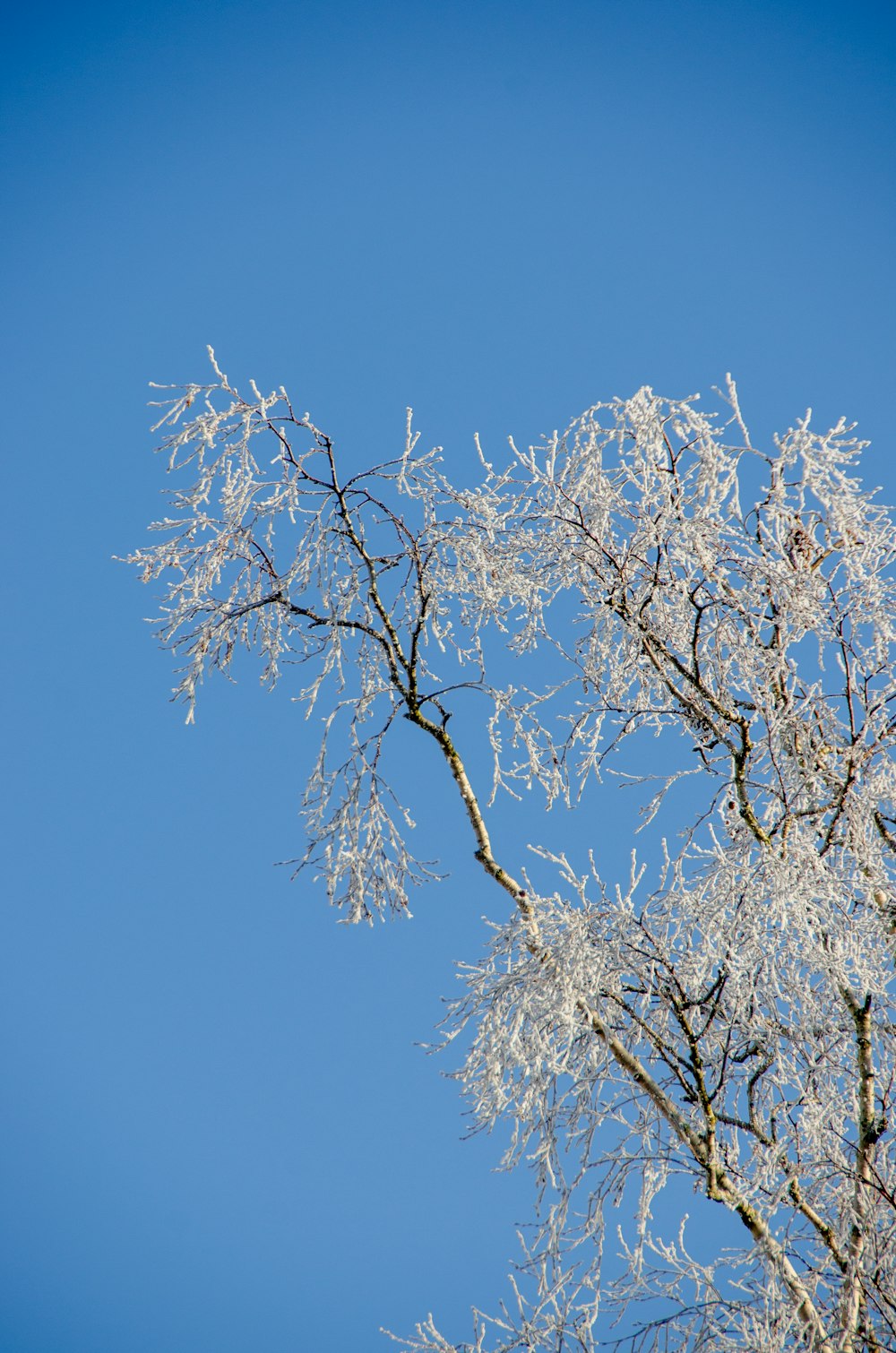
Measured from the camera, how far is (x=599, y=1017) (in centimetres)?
416

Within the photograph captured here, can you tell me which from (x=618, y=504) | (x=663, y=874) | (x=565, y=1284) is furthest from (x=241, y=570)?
(x=565, y=1284)

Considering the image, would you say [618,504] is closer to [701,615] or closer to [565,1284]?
[701,615]

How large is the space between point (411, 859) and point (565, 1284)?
147cm

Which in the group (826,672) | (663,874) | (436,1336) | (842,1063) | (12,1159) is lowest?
(436,1336)

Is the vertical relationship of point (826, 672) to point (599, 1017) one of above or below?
above

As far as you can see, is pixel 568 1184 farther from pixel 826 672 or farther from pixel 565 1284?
pixel 826 672

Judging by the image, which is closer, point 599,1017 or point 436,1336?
point 599,1017

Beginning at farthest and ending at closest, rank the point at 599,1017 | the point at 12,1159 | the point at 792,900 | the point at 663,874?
the point at 12,1159, the point at 663,874, the point at 599,1017, the point at 792,900

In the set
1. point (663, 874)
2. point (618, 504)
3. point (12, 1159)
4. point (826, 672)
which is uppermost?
point (12, 1159)

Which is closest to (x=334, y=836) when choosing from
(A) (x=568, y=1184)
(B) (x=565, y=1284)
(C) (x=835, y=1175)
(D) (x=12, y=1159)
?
(A) (x=568, y=1184)

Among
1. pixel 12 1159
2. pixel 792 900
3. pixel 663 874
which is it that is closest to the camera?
pixel 792 900

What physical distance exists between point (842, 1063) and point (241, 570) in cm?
258

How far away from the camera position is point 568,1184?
4082 millimetres

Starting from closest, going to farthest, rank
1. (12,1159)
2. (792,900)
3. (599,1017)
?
(792,900) < (599,1017) < (12,1159)
